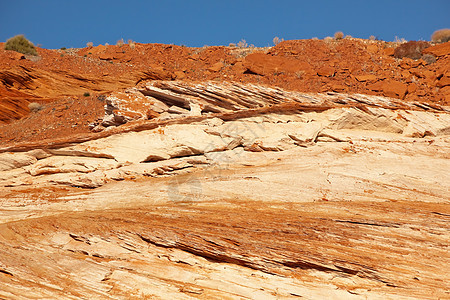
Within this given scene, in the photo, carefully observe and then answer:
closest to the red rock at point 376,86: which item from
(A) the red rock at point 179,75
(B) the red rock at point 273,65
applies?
(B) the red rock at point 273,65

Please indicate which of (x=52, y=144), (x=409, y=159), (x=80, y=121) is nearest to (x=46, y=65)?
(x=80, y=121)

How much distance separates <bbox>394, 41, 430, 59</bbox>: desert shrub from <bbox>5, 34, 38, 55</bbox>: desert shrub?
76.7 ft

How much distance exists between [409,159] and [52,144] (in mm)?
10993

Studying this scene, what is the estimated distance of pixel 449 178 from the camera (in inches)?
348

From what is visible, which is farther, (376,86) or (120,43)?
(120,43)

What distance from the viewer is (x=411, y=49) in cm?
1809

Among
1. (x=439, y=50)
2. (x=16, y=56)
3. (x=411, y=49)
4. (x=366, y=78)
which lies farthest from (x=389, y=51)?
(x=16, y=56)

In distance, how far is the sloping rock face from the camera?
6320 millimetres

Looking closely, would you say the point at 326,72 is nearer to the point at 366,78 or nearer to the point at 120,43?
the point at 366,78

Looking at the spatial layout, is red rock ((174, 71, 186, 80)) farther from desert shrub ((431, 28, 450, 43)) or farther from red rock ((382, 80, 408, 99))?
desert shrub ((431, 28, 450, 43))

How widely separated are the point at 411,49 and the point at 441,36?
168 inches

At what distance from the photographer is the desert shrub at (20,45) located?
896 inches

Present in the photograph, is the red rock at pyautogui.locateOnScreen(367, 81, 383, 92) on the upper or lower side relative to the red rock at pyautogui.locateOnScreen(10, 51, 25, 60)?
lower

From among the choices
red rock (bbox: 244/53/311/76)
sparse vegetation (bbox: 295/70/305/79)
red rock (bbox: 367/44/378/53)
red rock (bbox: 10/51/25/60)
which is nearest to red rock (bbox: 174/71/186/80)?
red rock (bbox: 244/53/311/76)
